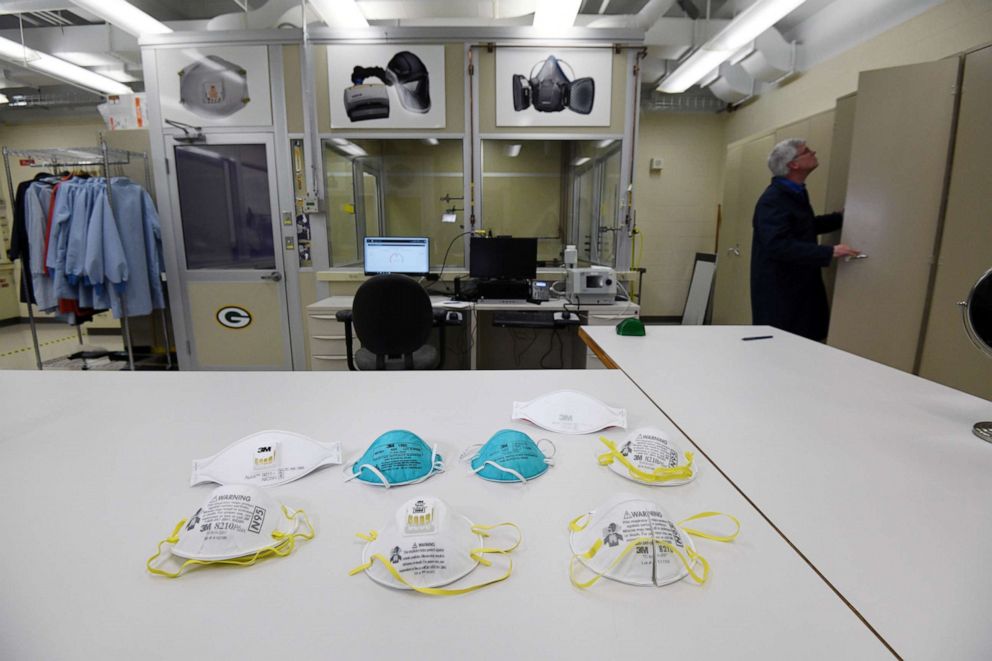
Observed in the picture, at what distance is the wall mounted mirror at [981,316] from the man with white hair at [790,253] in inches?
66.6

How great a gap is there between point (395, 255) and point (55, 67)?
3.73 meters

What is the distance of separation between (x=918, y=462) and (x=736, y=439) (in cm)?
33

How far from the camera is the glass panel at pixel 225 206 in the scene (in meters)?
3.77

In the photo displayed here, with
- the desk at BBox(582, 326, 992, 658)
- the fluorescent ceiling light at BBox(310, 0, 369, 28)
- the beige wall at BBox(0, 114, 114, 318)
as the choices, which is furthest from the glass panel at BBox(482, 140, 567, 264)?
the beige wall at BBox(0, 114, 114, 318)

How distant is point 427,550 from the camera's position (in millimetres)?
651

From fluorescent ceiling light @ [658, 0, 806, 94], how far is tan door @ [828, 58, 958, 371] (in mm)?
843

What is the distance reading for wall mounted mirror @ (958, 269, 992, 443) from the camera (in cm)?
110

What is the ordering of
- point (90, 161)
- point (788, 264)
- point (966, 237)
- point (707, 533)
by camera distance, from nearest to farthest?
Answer: 1. point (707, 533)
2. point (966, 237)
3. point (788, 264)
4. point (90, 161)

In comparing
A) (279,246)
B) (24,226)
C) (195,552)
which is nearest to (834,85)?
(279,246)

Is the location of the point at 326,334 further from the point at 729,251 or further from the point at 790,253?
the point at 729,251

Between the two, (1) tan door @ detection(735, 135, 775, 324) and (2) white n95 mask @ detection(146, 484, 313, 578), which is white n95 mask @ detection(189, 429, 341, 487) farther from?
(1) tan door @ detection(735, 135, 775, 324)

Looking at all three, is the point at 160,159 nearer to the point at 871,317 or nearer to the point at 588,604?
the point at 588,604

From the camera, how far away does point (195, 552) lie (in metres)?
0.65

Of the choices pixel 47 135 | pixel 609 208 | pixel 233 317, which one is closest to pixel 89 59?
pixel 47 135
